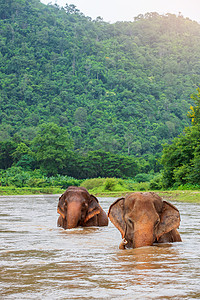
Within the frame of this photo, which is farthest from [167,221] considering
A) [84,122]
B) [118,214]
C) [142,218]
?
[84,122]

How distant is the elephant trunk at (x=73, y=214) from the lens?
11609 millimetres

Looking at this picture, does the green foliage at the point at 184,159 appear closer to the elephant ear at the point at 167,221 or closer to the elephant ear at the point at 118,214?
the elephant ear at the point at 167,221

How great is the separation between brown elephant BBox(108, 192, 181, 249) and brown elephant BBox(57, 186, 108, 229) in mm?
3541

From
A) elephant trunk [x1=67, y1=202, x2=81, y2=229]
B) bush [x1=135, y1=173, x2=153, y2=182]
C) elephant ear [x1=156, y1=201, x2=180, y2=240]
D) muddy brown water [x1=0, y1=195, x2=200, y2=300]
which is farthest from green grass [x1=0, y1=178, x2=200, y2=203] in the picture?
bush [x1=135, y1=173, x2=153, y2=182]

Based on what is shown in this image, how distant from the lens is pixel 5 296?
17.0 feet

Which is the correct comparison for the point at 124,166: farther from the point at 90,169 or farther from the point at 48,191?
the point at 48,191

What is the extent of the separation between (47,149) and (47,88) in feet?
284

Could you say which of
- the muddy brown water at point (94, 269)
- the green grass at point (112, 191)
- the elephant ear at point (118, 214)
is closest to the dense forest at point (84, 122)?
the green grass at point (112, 191)

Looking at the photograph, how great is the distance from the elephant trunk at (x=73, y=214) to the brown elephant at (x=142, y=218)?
347cm

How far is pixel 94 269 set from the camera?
686 centimetres

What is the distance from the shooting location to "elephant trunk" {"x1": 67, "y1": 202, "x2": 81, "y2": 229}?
38.1 feet

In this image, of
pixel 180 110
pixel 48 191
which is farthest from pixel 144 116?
pixel 48 191

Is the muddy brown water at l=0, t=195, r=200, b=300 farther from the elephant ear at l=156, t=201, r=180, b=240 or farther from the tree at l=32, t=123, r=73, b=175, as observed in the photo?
the tree at l=32, t=123, r=73, b=175

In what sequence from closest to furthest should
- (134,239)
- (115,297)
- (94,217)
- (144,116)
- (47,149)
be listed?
(115,297), (134,239), (94,217), (47,149), (144,116)
